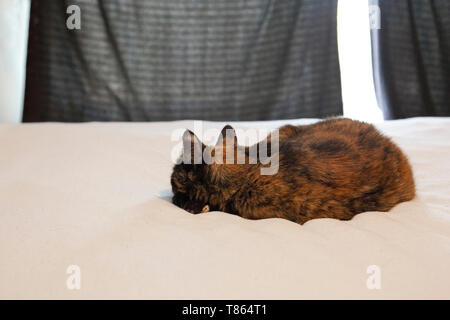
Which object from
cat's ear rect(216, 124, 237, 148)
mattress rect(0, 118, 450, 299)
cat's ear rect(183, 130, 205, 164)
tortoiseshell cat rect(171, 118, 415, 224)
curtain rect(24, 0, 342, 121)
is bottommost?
mattress rect(0, 118, 450, 299)

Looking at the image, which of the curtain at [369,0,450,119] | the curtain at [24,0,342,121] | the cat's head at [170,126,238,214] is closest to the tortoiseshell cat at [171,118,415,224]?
the cat's head at [170,126,238,214]

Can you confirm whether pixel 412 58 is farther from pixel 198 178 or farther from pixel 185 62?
pixel 198 178

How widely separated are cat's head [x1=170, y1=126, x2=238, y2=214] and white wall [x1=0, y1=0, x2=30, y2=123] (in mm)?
1900

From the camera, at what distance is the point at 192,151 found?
1.24 metres

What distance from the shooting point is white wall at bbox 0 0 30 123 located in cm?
274

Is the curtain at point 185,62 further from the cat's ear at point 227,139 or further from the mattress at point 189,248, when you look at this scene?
the cat's ear at point 227,139

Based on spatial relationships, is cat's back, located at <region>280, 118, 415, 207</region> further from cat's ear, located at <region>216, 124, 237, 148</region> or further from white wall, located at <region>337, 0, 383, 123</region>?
white wall, located at <region>337, 0, 383, 123</region>

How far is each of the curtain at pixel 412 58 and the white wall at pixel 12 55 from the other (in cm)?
199

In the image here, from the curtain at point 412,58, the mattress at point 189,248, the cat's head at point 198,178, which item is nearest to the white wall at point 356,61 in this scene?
the curtain at point 412,58

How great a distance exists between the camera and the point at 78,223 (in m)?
1.07

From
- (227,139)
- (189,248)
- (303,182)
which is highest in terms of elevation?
(227,139)

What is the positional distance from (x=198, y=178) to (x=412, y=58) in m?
2.18

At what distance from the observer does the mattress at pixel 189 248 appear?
33.0 inches

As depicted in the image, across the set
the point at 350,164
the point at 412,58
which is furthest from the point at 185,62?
the point at 350,164
